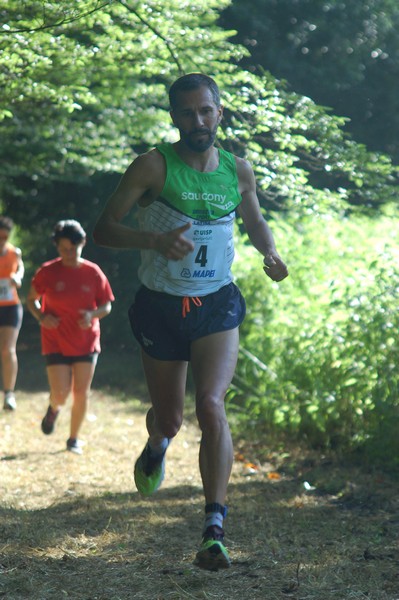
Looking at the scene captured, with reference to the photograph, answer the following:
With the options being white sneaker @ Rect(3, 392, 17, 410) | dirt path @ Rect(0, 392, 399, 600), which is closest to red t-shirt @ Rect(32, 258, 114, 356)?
dirt path @ Rect(0, 392, 399, 600)

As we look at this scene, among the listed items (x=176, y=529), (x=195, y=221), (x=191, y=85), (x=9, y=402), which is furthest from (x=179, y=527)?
(x=9, y=402)

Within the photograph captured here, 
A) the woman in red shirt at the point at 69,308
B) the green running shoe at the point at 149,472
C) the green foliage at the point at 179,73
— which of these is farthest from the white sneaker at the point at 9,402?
the green running shoe at the point at 149,472

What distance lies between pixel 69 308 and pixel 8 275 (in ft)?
6.96

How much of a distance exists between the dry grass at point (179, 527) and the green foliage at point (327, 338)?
414mm

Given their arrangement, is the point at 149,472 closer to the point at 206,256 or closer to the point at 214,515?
the point at 214,515

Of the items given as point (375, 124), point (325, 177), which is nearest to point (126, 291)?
point (375, 124)

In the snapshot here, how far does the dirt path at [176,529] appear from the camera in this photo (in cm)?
494

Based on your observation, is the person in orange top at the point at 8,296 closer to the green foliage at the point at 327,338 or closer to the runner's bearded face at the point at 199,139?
the green foliage at the point at 327,338

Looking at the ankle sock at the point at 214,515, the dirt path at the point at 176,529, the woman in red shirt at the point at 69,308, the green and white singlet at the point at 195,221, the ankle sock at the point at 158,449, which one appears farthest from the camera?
the woman in red shirt at the point at 69,308

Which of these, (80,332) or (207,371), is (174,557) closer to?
(207,371)

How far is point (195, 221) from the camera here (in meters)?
4.70

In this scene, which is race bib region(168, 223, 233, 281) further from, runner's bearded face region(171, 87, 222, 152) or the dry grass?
the dry grass

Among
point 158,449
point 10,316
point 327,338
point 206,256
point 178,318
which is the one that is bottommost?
point 10,316

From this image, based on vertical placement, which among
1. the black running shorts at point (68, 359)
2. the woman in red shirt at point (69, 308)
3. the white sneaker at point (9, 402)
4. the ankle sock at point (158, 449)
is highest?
the ankle sock at point (158, 449)
